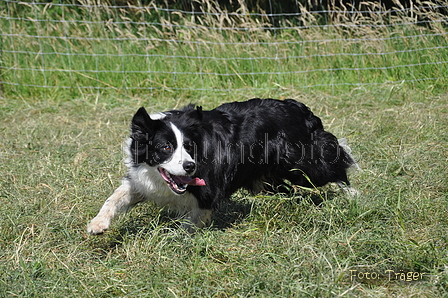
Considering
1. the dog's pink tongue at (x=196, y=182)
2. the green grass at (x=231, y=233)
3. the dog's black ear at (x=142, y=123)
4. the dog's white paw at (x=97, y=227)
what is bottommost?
the green grass at (x=231, y=233)

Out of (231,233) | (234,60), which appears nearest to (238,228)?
(231,233)

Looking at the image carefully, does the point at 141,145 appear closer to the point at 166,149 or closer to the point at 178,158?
the point at 166,149

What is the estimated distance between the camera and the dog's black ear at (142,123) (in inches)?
143

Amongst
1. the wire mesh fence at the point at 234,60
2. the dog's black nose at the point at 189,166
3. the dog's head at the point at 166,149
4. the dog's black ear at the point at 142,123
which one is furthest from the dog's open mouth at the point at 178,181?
the wire mesh fence at the point at 234,60

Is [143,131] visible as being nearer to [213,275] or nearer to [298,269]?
[213,275]

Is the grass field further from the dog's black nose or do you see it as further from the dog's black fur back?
the dog's black nose

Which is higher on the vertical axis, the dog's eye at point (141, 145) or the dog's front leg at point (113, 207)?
the dog's eye at point (141, 145)

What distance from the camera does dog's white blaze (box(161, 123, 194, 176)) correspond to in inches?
140

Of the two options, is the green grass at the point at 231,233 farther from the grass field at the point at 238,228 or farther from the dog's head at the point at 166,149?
the dog's head at the point at 166,149

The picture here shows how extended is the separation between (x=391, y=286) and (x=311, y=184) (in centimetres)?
127

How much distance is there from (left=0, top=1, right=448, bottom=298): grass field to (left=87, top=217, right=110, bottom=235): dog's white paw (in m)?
0.16

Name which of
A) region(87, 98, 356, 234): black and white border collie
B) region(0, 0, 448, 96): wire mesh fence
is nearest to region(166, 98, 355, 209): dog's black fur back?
region(87, 98, 356, 234): black and white border collie

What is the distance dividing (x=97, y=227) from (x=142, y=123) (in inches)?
30.6

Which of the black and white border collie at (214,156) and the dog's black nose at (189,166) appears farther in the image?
the black and white border collie at (214,156)
